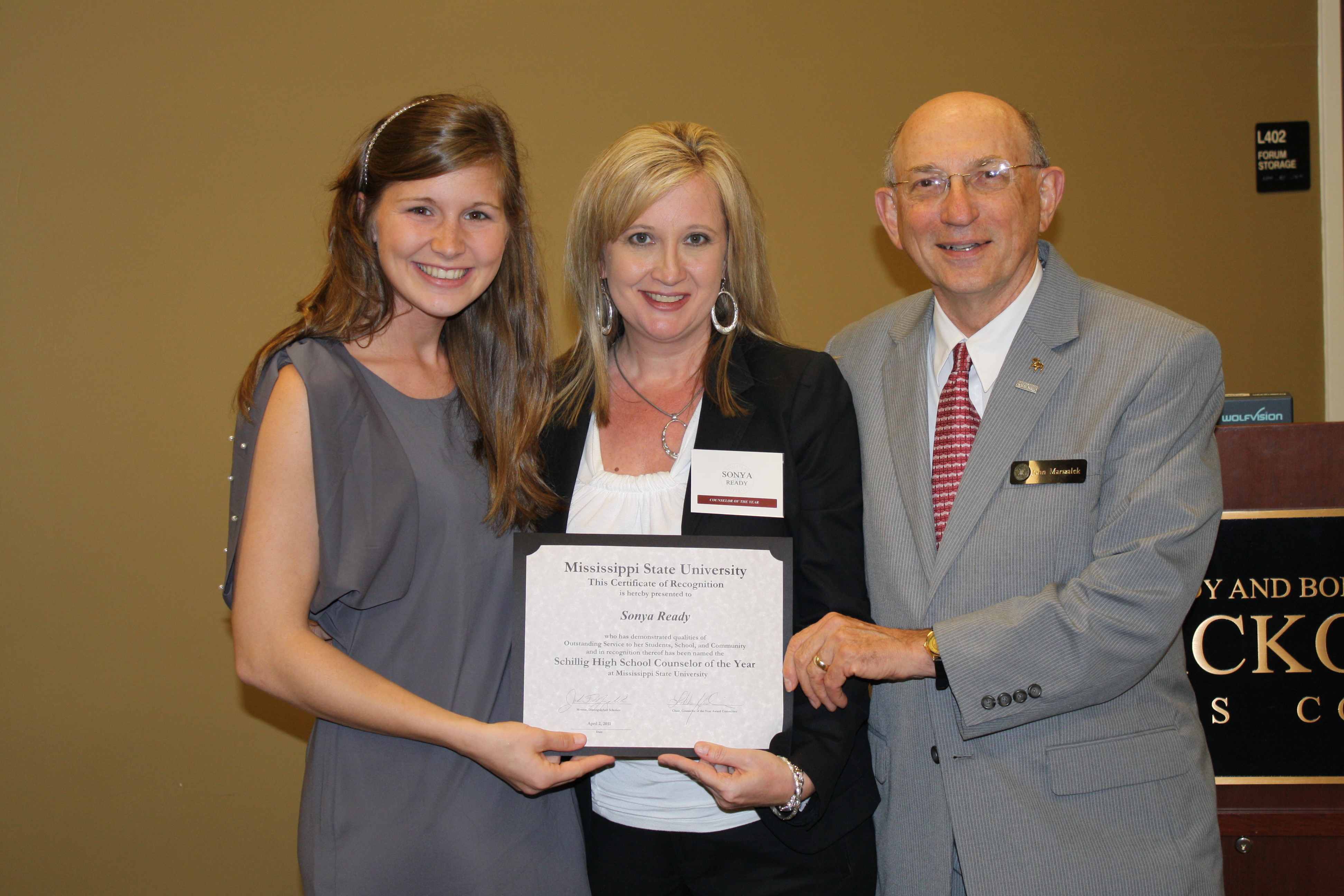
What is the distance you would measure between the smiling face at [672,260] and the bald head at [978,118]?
1.64 feet

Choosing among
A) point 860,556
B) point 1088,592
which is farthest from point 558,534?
point 1088,592

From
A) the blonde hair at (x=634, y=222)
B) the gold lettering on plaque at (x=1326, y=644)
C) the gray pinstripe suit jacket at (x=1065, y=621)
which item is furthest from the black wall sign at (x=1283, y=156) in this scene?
the blonde hair at (x=634, y=222)

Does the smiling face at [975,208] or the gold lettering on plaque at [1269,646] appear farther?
the gold lettering on plaque at [1269,646]

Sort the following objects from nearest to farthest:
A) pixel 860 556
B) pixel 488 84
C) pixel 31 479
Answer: pixel 860 556, pixel 31 479, pixel 488 84

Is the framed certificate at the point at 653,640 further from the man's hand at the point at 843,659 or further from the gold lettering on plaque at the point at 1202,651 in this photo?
the gold lettering on plaque at the point at 1202,651

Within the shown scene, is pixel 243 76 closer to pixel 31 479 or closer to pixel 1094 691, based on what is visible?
pixel 31 479

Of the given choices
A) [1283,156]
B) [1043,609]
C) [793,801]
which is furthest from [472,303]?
[1283,156]

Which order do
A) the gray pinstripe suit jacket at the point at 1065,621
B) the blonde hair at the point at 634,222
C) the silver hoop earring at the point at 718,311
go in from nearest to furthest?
the gray pinstripe suit jacket at the point at 1065,621 < the blonde hair at the point at 634,222 < the silver hoop earring at the point at 718,311

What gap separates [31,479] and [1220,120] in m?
5.11

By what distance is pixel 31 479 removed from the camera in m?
3.53

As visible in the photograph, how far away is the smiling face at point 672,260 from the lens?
6.53 feet

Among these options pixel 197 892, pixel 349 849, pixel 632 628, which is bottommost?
pixel 197 892

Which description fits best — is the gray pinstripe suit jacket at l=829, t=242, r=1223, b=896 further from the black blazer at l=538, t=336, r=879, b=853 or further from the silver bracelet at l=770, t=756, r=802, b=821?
the silver bracelet at l=770, t=756, r=802, b=821
